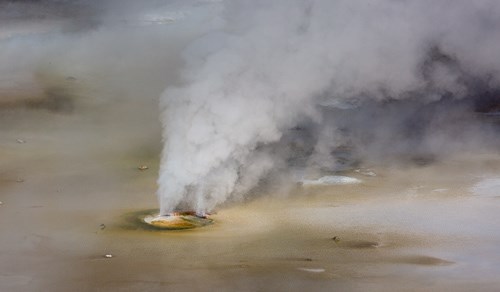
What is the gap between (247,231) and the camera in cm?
685

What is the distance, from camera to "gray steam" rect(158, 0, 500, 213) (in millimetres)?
7566

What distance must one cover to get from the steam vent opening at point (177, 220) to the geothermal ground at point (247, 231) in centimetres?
10

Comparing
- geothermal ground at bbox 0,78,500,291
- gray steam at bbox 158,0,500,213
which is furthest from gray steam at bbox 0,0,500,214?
geothermal ground at bbox 0,78,500,291

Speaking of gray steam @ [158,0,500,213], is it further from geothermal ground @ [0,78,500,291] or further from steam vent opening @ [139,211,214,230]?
geothermal ground @ [0,78,500,291]

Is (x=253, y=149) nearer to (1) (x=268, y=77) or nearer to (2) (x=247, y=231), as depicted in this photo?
(1) (x=268, y=77)

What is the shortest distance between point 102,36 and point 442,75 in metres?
4.85

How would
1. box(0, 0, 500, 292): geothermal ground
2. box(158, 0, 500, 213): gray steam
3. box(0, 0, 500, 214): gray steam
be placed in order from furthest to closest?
box(0, 0, 500, 214): gray steam
box(158, 0, 500, 213): gray steam
box(0, 0, 500, 292): geothermal ground

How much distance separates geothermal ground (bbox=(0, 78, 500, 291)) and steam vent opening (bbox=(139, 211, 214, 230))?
0.34 feet

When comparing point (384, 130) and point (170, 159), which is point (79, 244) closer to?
point (170, 159)

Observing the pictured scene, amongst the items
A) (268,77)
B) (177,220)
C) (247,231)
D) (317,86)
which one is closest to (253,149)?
(268,77)

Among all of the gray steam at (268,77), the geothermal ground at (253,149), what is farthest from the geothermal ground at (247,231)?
the gray steam at (268,77)

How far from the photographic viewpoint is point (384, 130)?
10250 mm

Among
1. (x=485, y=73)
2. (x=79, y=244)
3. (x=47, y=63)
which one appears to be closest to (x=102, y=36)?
(x=47, y=63)

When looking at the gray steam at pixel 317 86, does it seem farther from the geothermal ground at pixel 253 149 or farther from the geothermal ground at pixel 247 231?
the geothermal ground at pixel 247 231
